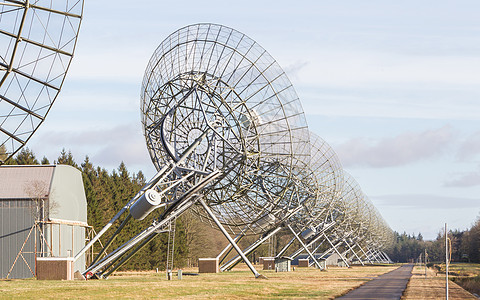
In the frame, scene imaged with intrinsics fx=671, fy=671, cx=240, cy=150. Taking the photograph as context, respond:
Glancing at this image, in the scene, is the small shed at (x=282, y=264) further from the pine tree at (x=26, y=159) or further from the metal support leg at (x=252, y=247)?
the pine tree at (x=26, y=159)

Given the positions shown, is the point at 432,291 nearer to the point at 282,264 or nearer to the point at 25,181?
the point at 25,181

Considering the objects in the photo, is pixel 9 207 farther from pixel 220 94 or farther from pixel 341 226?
pixel 341 226

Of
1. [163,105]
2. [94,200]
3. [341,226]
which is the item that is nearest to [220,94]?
[163,105]

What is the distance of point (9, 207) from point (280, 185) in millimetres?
25400

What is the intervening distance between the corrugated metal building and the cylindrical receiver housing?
16.9 metres

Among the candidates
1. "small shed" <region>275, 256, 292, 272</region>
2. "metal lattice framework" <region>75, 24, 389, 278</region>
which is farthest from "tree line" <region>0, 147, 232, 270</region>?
"metal lattice framework" <region>75, 24, 389, 278</region>

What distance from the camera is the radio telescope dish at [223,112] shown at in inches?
1964

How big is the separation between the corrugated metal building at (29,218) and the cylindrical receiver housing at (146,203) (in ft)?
55.4

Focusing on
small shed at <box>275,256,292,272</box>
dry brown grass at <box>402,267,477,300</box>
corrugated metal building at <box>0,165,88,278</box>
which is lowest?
small shed at <box>275,256,292,272</box>

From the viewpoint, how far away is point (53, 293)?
35406 millimetres


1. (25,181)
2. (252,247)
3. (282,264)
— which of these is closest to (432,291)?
(252,247)

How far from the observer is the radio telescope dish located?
164 ft

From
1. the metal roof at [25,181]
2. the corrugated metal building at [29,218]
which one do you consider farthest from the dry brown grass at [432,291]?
the metal roof at [25,181]

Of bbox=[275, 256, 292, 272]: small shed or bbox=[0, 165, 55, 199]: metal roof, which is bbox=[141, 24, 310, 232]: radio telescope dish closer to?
bbox=[0, 165, 55, 199]: metal roof
